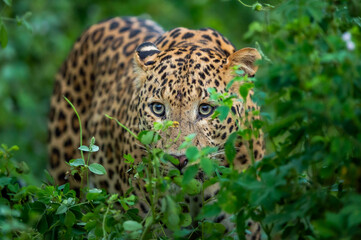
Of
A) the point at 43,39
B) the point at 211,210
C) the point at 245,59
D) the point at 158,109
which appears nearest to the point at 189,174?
the point at 211,210

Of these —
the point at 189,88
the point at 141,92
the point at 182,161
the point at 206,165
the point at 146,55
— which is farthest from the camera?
the point at 146,55

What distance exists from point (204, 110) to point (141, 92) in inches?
25.0

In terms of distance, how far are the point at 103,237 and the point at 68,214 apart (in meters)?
0.26

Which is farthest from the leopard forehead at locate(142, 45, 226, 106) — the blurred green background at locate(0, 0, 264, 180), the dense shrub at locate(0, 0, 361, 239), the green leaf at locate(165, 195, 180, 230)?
the blurred green background at locate(0, 0, 264, 180)

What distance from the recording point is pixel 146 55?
16.9 feet

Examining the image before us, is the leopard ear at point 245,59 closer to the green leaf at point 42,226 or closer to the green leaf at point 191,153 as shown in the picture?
the green leaf at point 191,153

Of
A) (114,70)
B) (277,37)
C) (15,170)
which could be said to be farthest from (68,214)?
(114,70)

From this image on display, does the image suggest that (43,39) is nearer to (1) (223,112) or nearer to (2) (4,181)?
(2) (4,181)

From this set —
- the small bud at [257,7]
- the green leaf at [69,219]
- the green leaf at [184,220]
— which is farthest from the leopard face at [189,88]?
the small bud at [257,7]

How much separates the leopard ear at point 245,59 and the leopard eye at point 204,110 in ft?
1.33

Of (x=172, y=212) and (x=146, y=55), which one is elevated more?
(x=146, y=55)

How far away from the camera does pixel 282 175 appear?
3.06m

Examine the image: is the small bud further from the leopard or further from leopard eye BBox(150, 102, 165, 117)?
leopard eye BBox(150, 102, 165, 117)

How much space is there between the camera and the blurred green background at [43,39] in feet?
30.1
